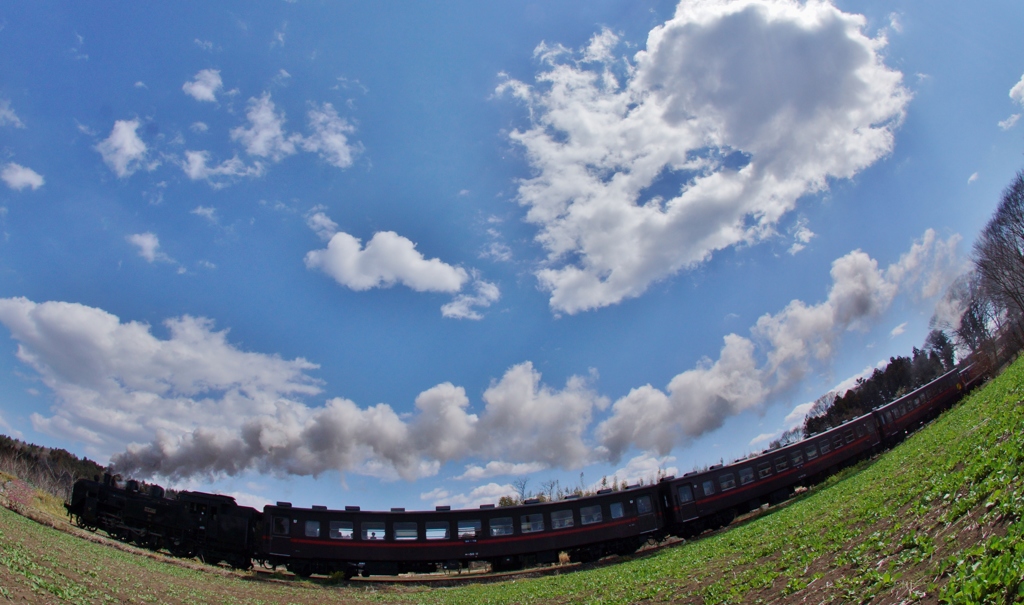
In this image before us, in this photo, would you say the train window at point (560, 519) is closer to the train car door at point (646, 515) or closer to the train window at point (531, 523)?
the train window at point (531, 523)

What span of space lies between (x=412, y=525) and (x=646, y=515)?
1639cm

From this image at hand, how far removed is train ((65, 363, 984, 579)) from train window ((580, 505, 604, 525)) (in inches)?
2.7

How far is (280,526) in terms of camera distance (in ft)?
94.8

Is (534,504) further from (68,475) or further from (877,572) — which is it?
(68,475)

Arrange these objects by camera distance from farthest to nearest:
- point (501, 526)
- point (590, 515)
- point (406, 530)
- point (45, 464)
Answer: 1. point (45, 464)
2. point (590, 515)
3. point (501, 526)
4. point (406, 530)

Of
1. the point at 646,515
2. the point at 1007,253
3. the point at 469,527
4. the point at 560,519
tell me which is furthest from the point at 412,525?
the point at 1007,253

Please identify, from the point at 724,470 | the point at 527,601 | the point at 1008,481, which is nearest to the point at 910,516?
the point at 1008,481

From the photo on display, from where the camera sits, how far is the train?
2919 centimetres

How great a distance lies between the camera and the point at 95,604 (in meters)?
12.0

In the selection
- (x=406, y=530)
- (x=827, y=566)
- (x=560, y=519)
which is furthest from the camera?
(x=560, y=519)

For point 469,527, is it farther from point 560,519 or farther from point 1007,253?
point 1007,253

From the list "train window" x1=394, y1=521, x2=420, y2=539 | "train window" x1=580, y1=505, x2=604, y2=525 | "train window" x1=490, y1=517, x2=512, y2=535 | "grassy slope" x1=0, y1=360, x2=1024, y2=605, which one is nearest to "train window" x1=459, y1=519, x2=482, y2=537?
"train window" x1=490, y1=517, x2=512, y2=535

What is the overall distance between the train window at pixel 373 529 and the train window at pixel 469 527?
196 inches

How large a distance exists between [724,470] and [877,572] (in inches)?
1196
